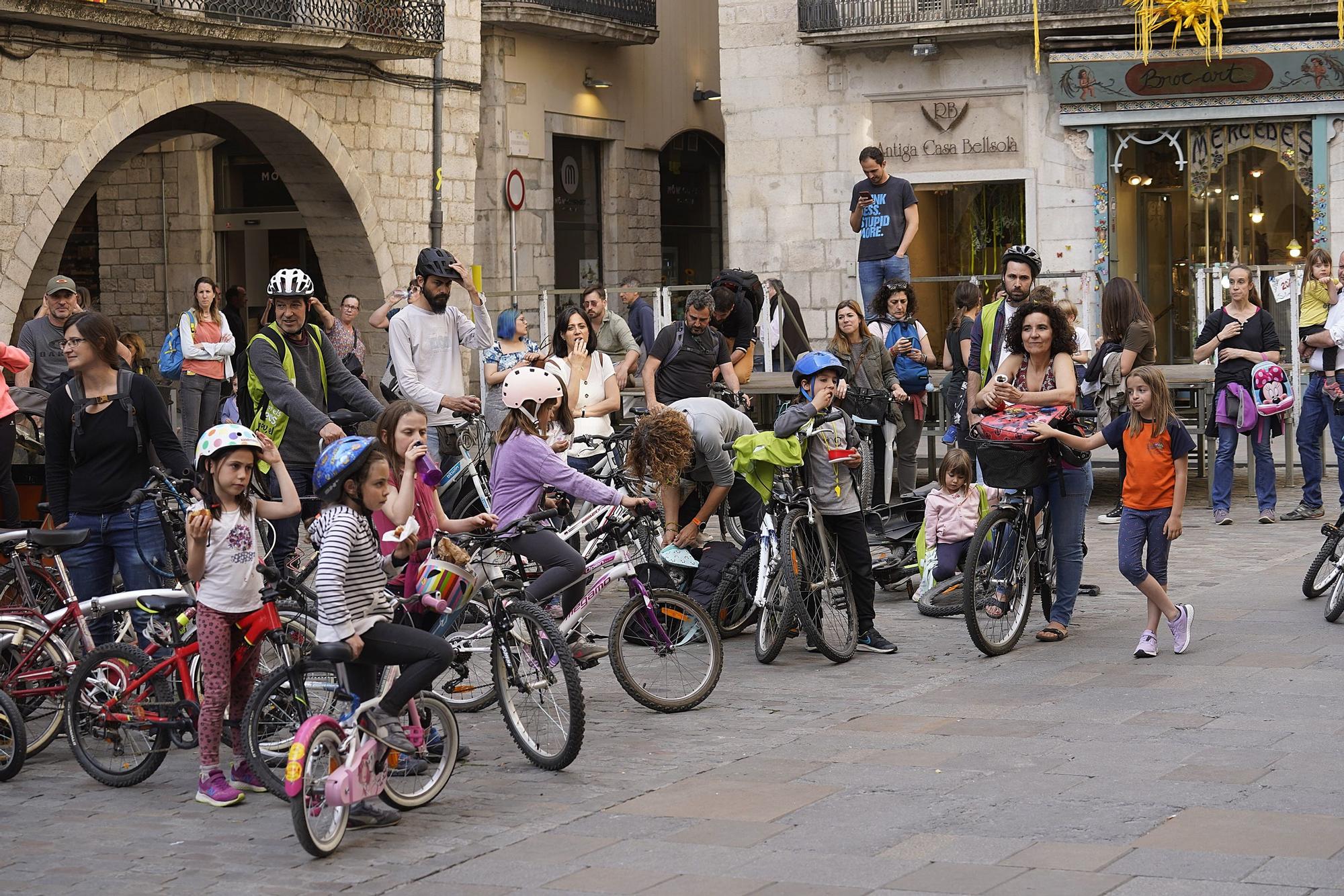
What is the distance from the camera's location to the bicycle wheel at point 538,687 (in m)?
7.28

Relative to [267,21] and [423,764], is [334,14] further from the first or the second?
[423,764]

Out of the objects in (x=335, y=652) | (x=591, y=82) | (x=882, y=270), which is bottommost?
(x=335, y=652)

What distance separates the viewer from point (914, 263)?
24.0 meters

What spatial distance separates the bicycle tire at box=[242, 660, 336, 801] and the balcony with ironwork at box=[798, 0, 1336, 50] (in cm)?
1749

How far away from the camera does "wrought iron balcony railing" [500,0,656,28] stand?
2555 centimetres

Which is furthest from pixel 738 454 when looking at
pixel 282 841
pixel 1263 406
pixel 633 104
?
pixel 633 104

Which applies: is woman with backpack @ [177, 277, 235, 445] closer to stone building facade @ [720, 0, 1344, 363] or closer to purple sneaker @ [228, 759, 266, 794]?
purple sneaker @ [228, 759, 266, 794]

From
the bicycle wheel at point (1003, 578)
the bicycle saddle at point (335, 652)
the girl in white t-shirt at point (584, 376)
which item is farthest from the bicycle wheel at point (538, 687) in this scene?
the girl in white t-shirt at point (584, 376)

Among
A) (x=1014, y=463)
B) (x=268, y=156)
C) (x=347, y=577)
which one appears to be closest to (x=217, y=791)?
(x=347, y=577)

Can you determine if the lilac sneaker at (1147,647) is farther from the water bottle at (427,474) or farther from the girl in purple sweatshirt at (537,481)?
the water bottle at (427,474)

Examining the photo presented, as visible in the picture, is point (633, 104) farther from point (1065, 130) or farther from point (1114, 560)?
point (1114, 560)

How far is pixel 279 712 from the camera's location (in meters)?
6.95

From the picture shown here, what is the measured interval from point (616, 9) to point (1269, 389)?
14594 mm

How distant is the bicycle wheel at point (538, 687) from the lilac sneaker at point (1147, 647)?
3385mm
